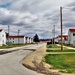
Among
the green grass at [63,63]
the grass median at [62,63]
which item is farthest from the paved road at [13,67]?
the green grass at [63,63]

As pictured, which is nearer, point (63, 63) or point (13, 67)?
point (13, 67)

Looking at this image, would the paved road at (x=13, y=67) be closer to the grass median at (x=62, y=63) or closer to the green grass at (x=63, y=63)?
the grass median at (x=62, y=63)

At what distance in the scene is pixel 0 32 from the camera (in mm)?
109562

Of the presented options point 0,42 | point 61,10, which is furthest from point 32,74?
point 0,42

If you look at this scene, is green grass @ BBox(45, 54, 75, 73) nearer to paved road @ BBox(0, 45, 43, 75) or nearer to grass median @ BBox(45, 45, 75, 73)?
grass median @ BBox(45, 45, 75, 73)

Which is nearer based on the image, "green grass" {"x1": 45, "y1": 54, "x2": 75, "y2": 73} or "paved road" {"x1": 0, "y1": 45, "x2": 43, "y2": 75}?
"paved road" {"x1": 0, "y1": 45, "x2": 43, "y2": 75}

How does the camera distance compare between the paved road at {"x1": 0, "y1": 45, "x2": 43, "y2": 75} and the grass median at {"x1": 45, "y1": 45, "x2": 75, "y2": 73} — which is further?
the grass median at {"x1": 45, "y1": 45, "x2": 75, "y2": 73}

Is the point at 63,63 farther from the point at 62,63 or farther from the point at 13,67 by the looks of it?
the point at 13,67

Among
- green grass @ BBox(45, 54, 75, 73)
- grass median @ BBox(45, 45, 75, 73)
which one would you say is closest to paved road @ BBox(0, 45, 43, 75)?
grass median @ BBox(45, 45, 75, 73)

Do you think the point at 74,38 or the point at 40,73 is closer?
the point at 40,73

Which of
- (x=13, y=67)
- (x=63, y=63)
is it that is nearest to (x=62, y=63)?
(x=63, y=63)

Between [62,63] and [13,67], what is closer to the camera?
[13,67]

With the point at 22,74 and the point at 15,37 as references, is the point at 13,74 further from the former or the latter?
the point at 15,37

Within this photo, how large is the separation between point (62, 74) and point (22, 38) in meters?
165
